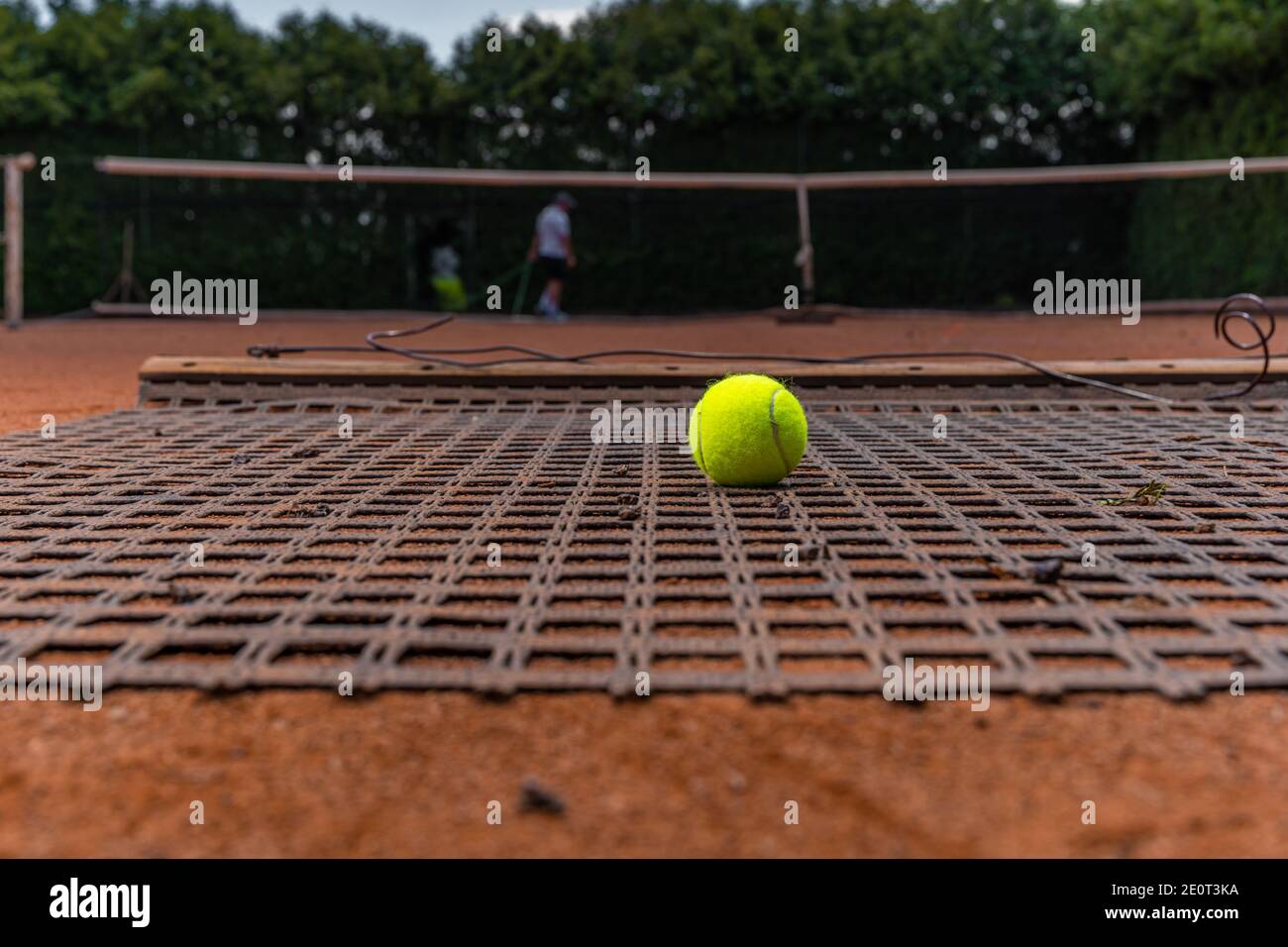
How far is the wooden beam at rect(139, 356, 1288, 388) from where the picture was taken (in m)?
4.02

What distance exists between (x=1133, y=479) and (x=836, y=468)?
0.70m

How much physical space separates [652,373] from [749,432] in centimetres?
158

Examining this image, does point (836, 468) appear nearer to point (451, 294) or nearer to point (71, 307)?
point (451, 294)

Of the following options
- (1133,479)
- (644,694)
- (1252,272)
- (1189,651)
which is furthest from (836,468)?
(1252,272)

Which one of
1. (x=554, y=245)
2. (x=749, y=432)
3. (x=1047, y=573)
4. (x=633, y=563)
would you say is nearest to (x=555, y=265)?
(x=554, y=245)

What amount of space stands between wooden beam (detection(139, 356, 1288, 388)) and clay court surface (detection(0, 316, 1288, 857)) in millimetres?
2790

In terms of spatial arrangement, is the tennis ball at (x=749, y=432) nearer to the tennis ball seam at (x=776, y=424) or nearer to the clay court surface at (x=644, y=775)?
the tennis ball seam at (x=776, y=424)

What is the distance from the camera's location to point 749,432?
2492 millimetres

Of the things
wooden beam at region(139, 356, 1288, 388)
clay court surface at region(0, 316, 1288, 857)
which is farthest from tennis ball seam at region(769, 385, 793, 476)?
wooden beam at region(139, 356, 1288, 388)

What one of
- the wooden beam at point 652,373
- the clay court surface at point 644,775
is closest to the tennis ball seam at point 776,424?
the clay court surface at point 644,775

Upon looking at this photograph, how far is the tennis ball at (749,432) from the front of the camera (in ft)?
8.14

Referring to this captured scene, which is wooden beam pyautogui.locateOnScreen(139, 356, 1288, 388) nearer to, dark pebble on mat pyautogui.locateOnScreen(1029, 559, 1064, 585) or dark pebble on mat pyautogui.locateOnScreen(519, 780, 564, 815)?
dark pebble on mat pyautogui.locateOnScreen(1029, 559, 1064, 585)

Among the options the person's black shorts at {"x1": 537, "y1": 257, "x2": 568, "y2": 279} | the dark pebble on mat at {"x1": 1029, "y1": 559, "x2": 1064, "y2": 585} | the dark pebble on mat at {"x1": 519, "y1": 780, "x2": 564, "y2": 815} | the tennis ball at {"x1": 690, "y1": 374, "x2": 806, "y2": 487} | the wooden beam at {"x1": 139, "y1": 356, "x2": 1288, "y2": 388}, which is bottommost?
the dark pebble on mat at {"x1": 519, "y1": 780, "x2": 564, "y2": 815}

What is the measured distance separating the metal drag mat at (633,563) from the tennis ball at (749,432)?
61 millimetres
